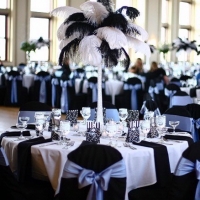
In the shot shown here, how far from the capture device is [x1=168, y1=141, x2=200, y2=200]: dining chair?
3.13 metres

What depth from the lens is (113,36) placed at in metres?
4.01

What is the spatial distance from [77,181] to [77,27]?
1630 mm

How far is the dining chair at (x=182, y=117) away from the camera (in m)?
4.93

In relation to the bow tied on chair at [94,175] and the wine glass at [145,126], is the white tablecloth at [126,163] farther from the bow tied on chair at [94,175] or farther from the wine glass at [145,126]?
the bow tied on chair at [94,175]

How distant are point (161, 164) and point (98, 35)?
1.25m

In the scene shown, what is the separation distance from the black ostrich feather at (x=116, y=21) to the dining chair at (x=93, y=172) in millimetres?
1509

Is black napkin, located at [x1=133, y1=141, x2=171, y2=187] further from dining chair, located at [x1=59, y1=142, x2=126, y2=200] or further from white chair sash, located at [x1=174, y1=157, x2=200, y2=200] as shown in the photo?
dining chair, located at [x1=59, y1=142, x2=126, y2=200]

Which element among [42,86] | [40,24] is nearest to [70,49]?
[42,86]

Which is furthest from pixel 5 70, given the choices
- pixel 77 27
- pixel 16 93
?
pixel 77 27

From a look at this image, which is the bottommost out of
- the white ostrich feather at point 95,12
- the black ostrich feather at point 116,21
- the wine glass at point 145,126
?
the wine glass at point 145,126

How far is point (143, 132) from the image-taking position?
160 inches

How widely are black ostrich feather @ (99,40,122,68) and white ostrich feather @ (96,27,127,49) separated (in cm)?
9

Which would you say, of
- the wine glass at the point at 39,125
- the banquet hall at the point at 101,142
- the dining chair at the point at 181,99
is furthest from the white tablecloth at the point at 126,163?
the dining chair at the point at 181,99

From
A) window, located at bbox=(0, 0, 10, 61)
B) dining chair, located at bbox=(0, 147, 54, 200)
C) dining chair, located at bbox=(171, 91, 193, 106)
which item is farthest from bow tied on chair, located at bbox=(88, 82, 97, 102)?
dining chair, located at bbox=(0, 147, 54, 200)
